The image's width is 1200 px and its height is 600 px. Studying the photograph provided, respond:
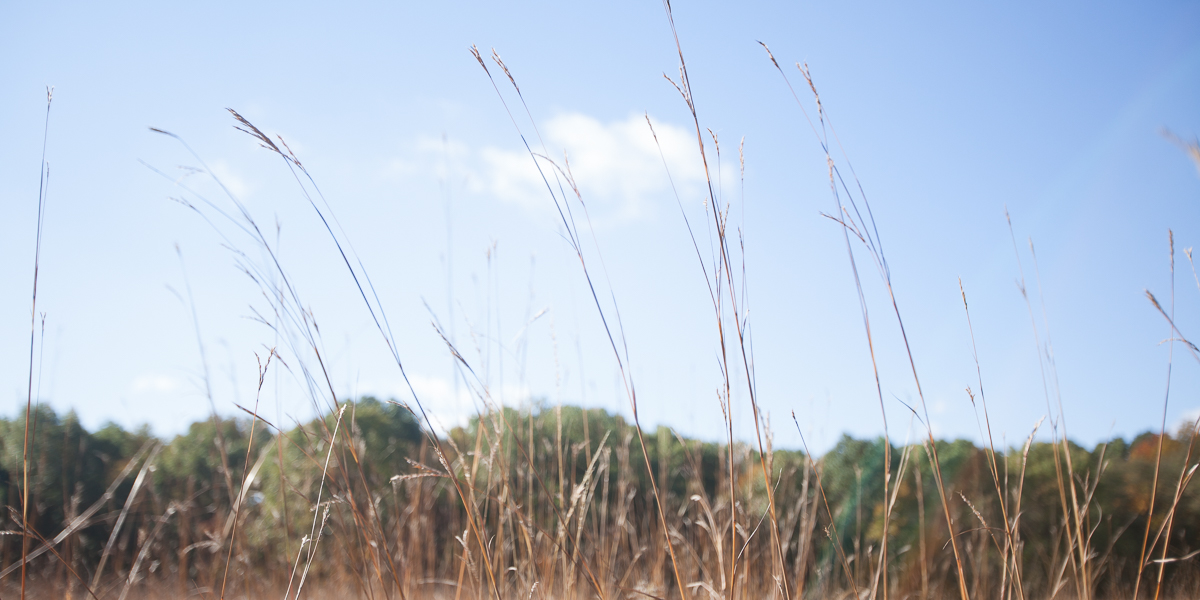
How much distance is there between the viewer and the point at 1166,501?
4.76 meters

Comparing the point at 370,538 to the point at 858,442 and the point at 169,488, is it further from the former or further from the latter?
the point at 169,488

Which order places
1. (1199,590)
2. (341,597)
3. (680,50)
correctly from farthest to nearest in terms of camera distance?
(1199,590), (341,597), (680,50)

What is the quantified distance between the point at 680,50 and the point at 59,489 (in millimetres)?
6388

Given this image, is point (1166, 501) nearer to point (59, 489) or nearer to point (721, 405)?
point (721, 405)

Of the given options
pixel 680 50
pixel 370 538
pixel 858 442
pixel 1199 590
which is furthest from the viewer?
pixel 858 442

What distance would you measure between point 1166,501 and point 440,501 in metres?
5.73

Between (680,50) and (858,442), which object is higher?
(680,50)

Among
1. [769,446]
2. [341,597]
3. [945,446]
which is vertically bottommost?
[341,597]

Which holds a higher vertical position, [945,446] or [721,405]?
[721,405]

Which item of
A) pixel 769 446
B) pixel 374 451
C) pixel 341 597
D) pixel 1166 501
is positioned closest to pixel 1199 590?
pixel 1166 501

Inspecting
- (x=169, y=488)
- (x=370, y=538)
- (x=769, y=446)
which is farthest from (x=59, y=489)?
(x=769, y=446)

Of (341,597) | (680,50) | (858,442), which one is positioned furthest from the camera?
(858,442)

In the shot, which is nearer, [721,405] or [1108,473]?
[721,405]

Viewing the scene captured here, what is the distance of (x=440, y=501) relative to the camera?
16.9ft
